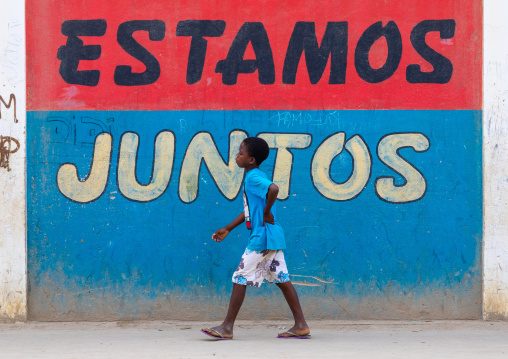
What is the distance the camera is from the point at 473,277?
6.04m

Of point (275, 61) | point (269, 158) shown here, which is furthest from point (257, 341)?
point (275, 61)

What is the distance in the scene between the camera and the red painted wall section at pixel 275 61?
19.8 ft

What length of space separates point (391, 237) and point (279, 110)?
1482 millimetres

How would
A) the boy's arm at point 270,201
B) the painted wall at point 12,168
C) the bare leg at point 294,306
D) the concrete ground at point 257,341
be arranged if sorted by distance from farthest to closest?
1. the painted wall at point 12,168
2. the bare leg at point 294,306
3. the boy's arm at point 270,201
4. the concrete ground at point 257,341

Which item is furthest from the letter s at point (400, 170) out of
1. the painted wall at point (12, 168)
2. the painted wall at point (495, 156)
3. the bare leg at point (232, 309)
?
the painted wall at point (12, 168)

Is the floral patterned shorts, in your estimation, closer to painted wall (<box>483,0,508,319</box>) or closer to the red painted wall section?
the red painted wall section

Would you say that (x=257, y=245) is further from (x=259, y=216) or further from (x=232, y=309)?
(x=232, y=309)

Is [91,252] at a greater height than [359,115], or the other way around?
[359,115]

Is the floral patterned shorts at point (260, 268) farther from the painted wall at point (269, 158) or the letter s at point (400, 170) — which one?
the letter s at point (400, 170)

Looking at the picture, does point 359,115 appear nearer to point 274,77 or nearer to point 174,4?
point 274,77

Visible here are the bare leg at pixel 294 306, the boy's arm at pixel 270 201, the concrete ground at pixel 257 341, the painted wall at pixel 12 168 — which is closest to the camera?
the concrete ground at pixel 257 341

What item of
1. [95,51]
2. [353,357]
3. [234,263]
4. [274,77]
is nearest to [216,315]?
[234,263]

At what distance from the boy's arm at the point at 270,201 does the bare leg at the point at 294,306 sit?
0.52 meters

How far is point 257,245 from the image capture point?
5230 millimetres
